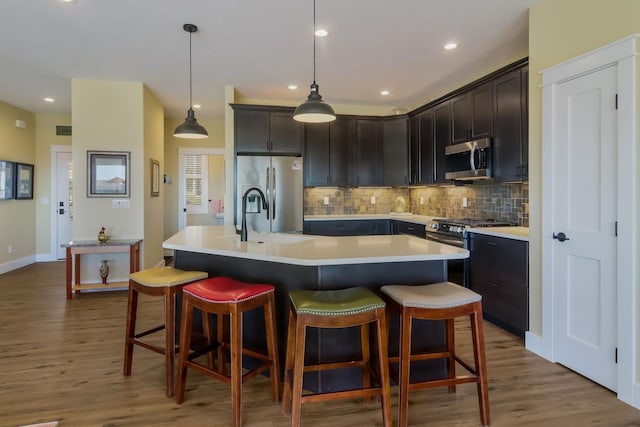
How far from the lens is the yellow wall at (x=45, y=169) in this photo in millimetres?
6734

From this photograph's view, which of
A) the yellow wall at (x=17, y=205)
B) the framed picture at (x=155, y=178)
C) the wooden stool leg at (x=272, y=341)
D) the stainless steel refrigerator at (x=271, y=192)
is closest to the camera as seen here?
the wooden stool leg at (x=272, y=341)

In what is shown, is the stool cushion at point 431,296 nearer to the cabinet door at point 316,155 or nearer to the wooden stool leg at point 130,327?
the wooden stool leg at point 130,327

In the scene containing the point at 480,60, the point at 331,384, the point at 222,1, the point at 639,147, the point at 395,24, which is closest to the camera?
the point at 639,147

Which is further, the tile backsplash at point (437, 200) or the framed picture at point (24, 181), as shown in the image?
the framed picture at point (24, 181)

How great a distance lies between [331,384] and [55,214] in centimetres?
685

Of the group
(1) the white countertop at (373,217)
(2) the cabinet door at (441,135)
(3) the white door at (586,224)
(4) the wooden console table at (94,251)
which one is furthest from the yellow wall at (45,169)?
(3) the white door at (586,224)

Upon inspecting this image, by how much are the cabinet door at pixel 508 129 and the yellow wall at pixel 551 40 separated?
57 centimetres

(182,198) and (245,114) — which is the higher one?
(245,114)

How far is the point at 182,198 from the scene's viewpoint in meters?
7.22

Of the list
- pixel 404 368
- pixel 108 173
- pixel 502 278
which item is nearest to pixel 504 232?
pixel 502 278

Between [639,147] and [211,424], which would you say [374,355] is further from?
[639,147]

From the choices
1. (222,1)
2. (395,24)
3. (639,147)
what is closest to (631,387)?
(639,147)

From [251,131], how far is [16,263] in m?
4.70

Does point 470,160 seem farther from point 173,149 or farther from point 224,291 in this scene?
point 173,149
